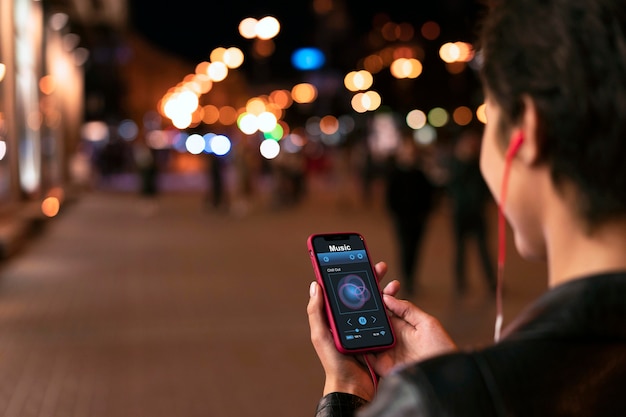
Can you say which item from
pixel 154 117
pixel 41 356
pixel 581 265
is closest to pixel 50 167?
pixel 41 356

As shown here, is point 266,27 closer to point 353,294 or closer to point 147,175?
point 147,175

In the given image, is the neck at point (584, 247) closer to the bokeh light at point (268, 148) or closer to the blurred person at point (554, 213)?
the blurred person at point (554, 213)

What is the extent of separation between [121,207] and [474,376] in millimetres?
27968

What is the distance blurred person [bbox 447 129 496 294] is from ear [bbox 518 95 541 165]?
11.0 meters

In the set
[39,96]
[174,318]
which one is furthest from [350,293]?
[39,96]

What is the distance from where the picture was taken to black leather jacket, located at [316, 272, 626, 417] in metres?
1.33

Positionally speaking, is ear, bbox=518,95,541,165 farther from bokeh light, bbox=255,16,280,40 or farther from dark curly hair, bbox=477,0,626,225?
bokeh light, bbox=255,16,280,40

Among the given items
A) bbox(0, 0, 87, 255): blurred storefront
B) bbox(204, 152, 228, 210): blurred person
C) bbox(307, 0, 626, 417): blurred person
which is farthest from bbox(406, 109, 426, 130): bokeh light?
bbox(307, 0, 626, 417): blurred person

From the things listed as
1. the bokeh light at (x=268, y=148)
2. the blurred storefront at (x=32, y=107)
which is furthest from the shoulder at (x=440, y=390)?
the bokeh light at (x=268, y=148)

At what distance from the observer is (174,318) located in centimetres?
1049

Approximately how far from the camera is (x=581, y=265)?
1527mm

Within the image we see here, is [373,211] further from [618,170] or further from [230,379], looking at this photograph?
[618,170]

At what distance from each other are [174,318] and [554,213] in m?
9.20

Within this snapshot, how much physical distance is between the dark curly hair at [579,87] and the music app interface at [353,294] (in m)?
0.80
